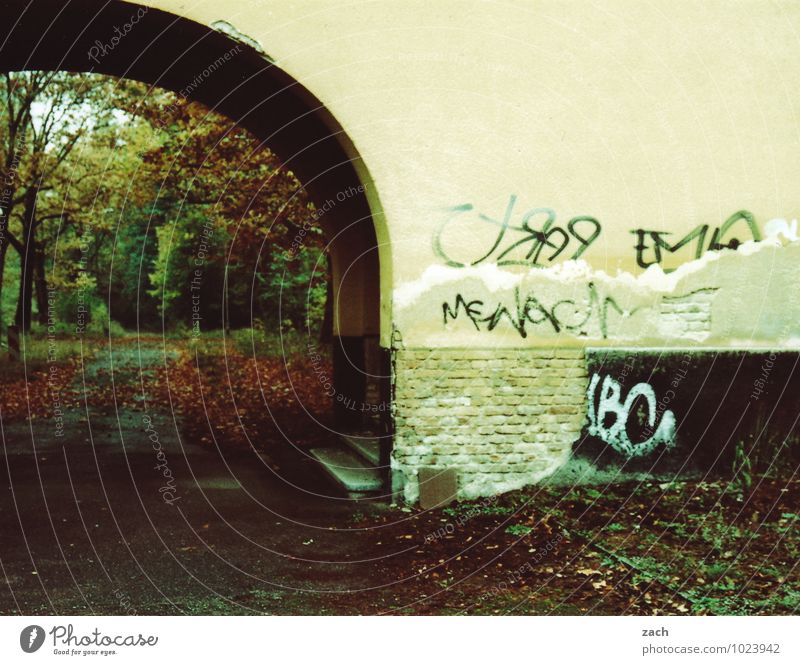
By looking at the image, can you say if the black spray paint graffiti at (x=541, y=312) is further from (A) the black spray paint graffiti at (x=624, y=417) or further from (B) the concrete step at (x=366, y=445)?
(B) the concrete step at (x=366, y=445)

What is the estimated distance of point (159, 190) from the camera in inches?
440

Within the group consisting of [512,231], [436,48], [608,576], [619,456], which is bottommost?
[608,576]

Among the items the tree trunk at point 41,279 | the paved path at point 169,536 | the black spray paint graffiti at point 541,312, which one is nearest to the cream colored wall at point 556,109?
the black spray paint graffiti at point 541,312

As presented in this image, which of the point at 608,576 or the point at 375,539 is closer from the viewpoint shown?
the point at 608,576

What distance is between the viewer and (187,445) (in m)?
9.72

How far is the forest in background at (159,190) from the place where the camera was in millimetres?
13984

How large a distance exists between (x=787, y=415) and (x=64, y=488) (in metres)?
6.59

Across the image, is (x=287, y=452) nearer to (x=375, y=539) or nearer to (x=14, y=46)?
(x=375, y=539)

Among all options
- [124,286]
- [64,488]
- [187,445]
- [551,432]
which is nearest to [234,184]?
[187,445]

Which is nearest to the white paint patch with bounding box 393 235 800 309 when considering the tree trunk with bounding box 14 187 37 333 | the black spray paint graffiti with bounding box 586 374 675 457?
the black spray paint graffiti with bounding box 586 374 675 457

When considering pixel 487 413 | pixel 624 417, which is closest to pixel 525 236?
pixel 487 413
